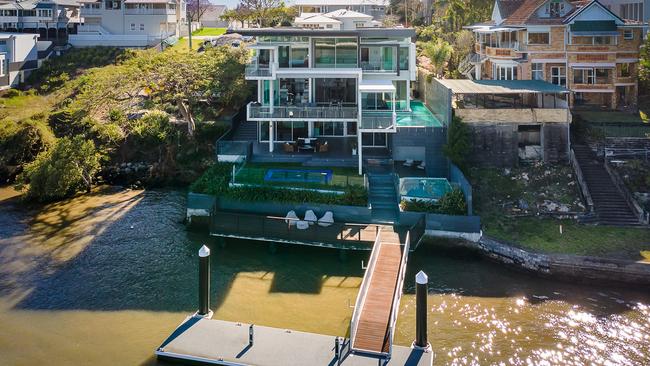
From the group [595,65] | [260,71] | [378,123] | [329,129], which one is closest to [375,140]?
[329,129]

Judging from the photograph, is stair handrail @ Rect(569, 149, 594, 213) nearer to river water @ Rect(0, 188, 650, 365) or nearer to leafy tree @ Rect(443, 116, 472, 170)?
leafy tree @ Rect(443, 116, 472, 170)

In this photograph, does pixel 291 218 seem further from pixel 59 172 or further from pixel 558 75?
pixel 558 75

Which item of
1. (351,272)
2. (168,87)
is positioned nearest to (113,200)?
(168,87)

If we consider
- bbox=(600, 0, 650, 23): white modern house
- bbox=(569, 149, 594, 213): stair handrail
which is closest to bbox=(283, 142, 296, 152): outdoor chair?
bbox=(569, 149, 594, 213): stair handrail

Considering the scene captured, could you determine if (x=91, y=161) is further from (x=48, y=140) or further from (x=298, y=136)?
(x=298, y=136)

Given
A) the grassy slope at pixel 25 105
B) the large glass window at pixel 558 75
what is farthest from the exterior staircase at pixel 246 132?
the large glass window at pixel 558 75
